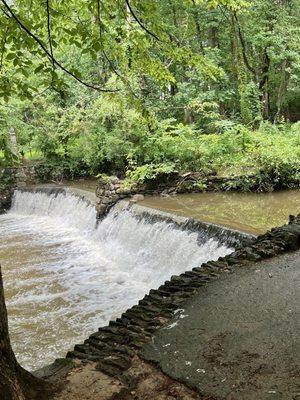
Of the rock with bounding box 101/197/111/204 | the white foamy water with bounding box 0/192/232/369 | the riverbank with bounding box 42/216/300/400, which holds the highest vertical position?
the rock with bounding box 101/197/111/204

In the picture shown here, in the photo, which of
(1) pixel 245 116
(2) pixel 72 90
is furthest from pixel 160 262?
(2) pixel 72 90

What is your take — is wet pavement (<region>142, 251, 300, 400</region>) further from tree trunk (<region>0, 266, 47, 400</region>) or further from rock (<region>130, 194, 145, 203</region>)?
rock (<region>130, 194, 145, 203</region>)

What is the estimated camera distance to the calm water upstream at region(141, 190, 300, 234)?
7.99 m

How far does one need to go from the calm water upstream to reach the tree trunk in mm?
5164

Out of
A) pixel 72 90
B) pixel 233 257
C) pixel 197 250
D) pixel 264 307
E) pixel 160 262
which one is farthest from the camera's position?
pixel 72 90

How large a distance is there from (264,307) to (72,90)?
14470 millimetres

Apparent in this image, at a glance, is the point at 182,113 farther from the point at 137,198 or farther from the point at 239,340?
the point at 239,340

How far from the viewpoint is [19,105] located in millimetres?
17016

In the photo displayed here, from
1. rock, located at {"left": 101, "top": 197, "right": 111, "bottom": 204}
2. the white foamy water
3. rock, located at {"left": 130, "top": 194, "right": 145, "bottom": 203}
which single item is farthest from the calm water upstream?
rock, located at {"left": 101, "top": 197, "right": 111, "bottom": 204}

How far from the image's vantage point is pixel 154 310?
4145 mm

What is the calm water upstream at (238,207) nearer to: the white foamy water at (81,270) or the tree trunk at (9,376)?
the white foamy water at (81,270)

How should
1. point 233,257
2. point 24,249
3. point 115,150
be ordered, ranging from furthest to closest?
1. point 115,150
2. point 24,249
3. point 233,257

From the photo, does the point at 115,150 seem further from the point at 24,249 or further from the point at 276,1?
the point at 276,1

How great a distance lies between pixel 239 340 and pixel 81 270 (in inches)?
235
